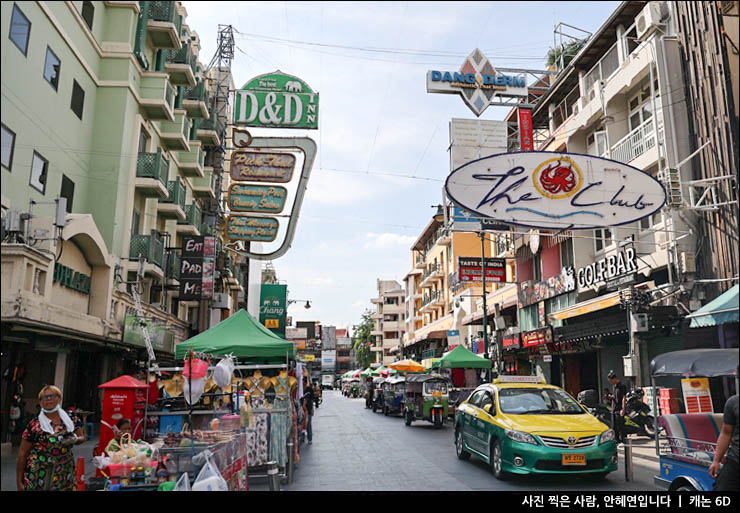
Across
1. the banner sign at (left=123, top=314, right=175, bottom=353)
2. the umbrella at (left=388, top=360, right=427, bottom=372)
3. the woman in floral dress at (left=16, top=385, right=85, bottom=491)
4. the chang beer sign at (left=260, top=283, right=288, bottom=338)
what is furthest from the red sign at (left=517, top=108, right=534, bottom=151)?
the chang beer sign at (left=260, top=283, right=288, bottom=338)

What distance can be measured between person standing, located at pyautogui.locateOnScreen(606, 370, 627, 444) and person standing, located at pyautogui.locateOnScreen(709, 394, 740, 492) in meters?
8.96

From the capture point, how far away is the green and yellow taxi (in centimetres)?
866

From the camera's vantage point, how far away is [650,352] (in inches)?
558

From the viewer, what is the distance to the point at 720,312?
5.36m

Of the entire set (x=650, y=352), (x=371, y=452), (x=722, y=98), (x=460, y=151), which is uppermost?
(x=460, y=151)

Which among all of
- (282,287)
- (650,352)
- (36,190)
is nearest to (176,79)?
(36,190)

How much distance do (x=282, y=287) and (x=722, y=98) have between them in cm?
2392

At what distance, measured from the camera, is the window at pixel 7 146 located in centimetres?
416

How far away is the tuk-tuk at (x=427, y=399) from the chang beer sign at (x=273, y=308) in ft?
32.8

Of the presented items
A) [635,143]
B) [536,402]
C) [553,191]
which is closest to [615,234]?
[635,143]

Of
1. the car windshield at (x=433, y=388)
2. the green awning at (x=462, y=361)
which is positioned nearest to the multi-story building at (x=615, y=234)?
the green awning at (x=462, y=361)

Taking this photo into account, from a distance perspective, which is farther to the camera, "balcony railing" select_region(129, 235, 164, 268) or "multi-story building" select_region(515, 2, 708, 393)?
"multi-story building" select_region(515, 2, 708, 393)

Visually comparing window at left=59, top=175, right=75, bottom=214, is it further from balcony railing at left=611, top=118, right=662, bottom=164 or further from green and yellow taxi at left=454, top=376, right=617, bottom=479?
balcony railing at left=611, top=118, right=662, bottom=164

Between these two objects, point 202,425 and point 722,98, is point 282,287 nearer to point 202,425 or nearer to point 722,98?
point 202,425
